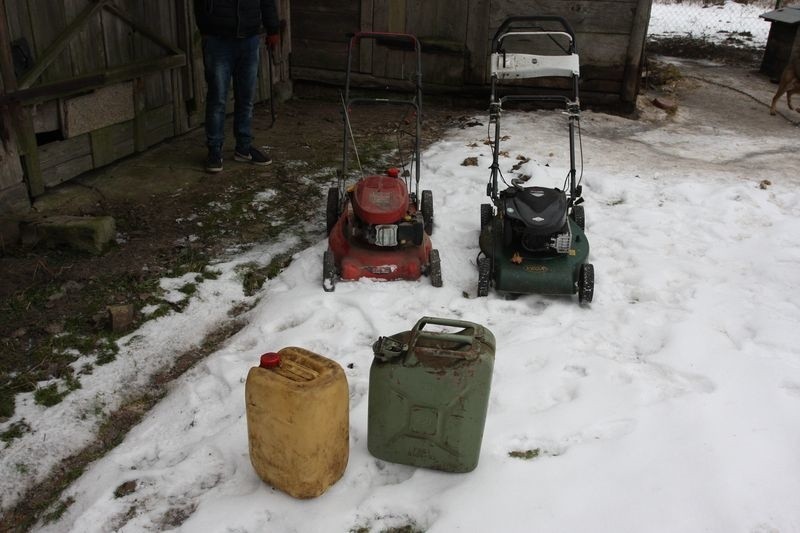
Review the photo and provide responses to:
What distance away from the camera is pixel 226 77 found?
639 centimetres

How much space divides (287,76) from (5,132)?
5034mm

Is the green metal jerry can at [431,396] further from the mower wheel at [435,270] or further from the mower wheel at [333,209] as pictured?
the mower wheel at [333,209]

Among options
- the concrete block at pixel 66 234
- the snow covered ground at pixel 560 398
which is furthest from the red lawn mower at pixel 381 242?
the concrete block at pixel 66 234

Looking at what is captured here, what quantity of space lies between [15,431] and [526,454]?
7.71 ft

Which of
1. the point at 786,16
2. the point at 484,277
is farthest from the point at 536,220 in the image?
the point at 786,16

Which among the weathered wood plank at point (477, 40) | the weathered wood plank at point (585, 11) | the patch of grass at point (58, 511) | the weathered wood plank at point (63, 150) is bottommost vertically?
the patch of grass at point (58, 511)

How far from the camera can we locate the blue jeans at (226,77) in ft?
20.5

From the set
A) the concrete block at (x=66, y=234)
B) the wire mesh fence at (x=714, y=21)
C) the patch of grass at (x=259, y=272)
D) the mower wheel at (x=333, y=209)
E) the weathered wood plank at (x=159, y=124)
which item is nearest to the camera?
the patch of grass at (x=259, y=272)

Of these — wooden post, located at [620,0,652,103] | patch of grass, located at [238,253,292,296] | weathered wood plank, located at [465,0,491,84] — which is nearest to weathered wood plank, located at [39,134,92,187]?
patch of grass, located at [238,253,292,296]

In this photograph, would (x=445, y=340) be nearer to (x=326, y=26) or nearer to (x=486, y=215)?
(x=486, y=215)

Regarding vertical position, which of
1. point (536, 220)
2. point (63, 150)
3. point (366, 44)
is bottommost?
point (63, 150)

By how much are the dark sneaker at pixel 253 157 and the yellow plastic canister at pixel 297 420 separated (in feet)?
14.3

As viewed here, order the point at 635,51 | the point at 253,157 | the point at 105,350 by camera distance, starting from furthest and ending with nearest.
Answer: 1. the point at 635,51
2. the point at 253,157
3. the point at 105,350

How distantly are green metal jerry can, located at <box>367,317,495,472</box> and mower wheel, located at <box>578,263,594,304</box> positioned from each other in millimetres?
1640
